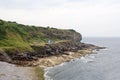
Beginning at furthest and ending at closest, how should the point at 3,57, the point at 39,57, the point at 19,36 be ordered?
the point at 19,36, the point at 39,57, the point at 3,57

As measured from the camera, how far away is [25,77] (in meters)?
69.1

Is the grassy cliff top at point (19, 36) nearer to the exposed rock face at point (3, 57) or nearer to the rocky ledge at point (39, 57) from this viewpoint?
the rocky ledge at point (39, 57)

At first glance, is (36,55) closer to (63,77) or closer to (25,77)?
(63,77)

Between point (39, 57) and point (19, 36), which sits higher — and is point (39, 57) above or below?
below

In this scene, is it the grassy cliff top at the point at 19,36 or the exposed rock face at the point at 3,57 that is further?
the grassy cliff top at the point at 19,36

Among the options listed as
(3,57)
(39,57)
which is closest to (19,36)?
(39,57)

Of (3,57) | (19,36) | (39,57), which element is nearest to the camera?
(3,57)

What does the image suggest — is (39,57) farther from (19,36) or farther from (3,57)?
(19,36)

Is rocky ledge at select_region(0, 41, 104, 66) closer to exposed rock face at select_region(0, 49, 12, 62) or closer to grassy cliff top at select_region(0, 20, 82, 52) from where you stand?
exposed rock face at select_region(0, 49, 12, 62)

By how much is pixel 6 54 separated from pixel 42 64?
40.9 feet

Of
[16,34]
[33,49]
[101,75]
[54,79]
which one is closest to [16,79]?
[54,79]

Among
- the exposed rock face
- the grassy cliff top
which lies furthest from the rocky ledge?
the grassy cliff top

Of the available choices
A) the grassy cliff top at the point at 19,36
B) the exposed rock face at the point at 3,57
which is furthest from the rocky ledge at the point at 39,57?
the grassy cliff top at the point at 19,36

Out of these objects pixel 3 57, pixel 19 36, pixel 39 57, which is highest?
pixel 19 36
